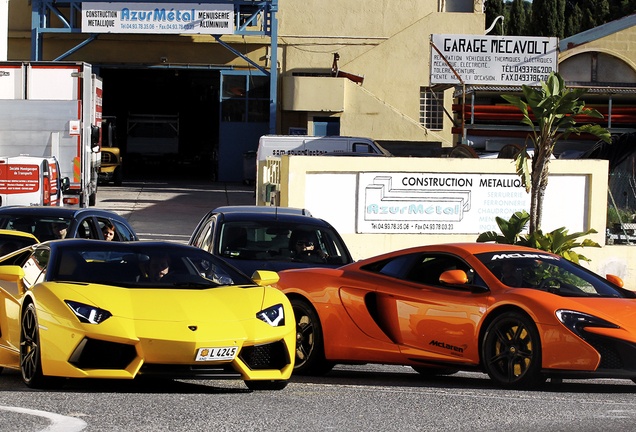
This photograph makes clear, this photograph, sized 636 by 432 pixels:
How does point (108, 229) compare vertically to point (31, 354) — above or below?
above

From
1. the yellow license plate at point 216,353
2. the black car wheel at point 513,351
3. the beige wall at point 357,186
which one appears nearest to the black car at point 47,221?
the yellow license plate at point 216,353

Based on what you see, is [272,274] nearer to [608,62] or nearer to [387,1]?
[608,62]

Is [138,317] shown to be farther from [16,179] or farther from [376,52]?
[376,52]

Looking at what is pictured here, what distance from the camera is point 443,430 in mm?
5285

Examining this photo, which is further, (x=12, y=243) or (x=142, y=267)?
(x=12, y=243)

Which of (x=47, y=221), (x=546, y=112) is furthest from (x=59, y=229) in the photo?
(x=546, y=112)

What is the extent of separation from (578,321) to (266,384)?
2399 mm

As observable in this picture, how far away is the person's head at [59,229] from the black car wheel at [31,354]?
4.14m

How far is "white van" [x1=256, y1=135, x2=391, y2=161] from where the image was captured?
2498cm

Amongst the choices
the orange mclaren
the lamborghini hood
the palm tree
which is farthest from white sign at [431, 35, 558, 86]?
the lamborghini hood

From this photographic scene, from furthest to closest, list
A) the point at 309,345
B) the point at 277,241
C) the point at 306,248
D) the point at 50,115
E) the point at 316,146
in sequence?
the point at 316,146 < the point at 50,115 < the point at 277,241 < the point at 306,248 < the point at 309,345

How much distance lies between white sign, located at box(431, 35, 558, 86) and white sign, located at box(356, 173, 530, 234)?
1162 centimetres

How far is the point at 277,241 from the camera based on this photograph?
1000cm

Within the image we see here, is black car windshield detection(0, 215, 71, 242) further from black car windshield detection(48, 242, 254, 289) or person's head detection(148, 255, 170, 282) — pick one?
person's head detection(148, 255, 170, 282)
